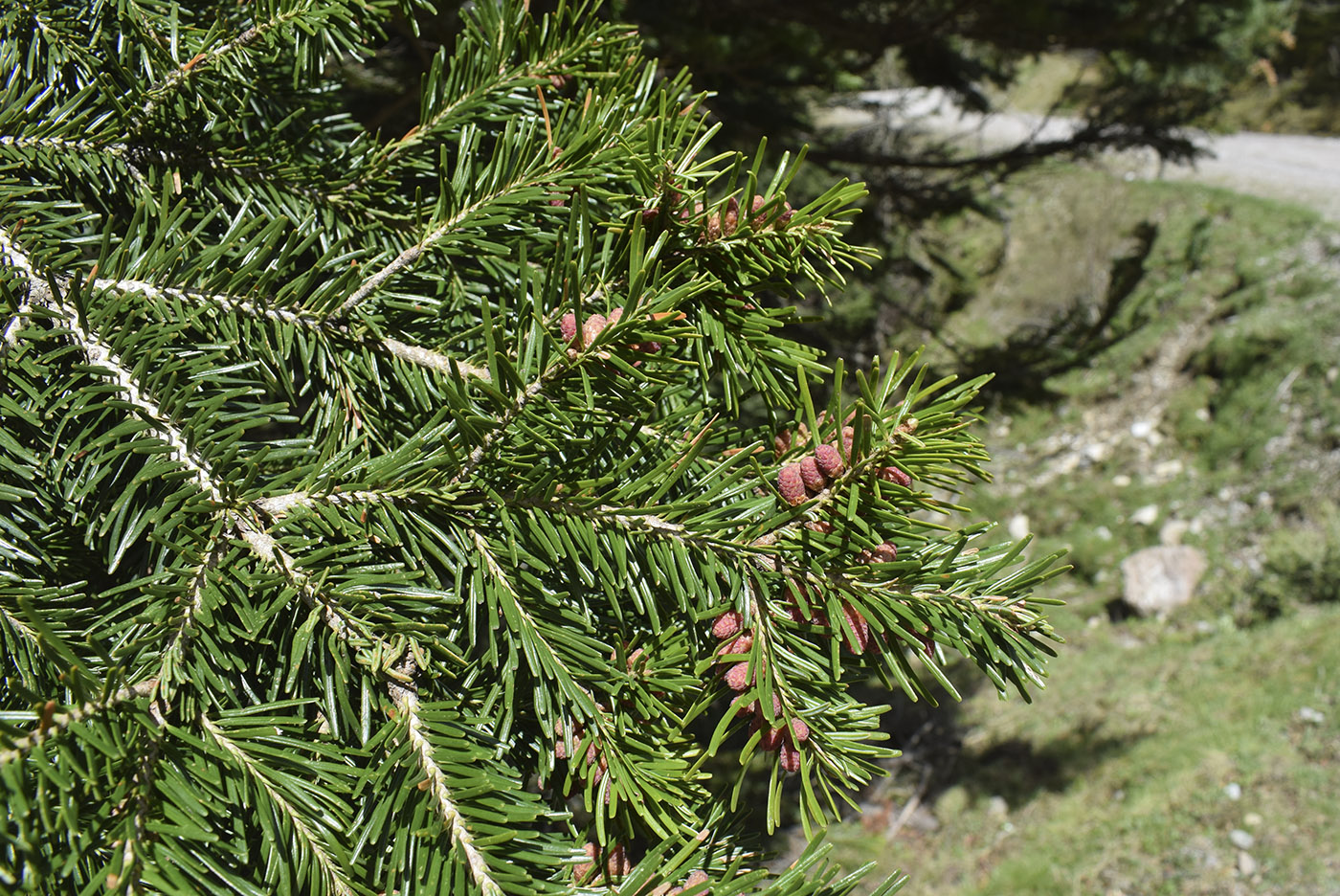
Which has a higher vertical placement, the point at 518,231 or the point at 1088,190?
the point at 518,231

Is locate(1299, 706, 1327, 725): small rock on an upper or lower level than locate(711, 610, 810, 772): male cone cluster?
lower

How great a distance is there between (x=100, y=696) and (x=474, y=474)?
0.22 meters

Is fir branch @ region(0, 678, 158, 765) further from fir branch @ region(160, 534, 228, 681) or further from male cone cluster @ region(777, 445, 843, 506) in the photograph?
male cone cluster @ region(777, 445, 843, 506)

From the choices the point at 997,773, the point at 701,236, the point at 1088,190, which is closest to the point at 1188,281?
the point at 1088,190

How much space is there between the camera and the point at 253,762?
1.44 feet

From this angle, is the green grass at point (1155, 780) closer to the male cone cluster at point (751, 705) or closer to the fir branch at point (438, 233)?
the male cone cluster at point (751, 705)

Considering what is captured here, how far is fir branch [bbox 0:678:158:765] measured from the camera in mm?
375

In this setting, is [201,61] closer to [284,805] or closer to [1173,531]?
[284,805]

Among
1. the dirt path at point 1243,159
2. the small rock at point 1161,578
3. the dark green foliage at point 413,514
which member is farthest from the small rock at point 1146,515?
the dark green foliage at point 413,514

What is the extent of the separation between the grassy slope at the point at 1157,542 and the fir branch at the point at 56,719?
392cm

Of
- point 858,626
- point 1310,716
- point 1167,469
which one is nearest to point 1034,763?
point 1310,716

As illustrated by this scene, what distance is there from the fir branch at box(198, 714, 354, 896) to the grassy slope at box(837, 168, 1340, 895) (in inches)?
151

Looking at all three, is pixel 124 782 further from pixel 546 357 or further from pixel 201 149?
pixel 201 149

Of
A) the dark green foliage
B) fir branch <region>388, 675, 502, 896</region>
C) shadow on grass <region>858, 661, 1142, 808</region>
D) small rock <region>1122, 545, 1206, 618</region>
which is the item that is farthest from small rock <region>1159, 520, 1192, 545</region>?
fir branch <region>388, 675, 502, 896</region>
